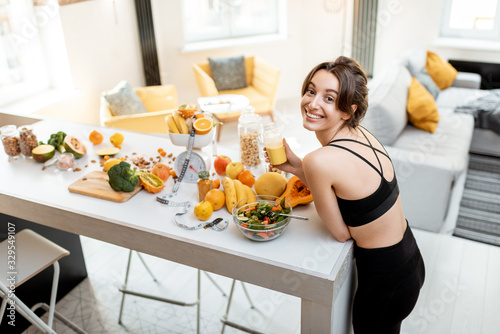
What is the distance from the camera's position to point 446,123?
419cm

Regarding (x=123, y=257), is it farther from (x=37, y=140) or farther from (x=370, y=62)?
(x=370, y=62)

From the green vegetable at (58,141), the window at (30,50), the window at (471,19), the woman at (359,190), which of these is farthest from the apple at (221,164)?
the window at (471,19)

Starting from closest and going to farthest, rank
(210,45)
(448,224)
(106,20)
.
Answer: (448,224) < (106,20) < (210,45)

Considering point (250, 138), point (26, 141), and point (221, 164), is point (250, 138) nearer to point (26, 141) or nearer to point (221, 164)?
point (221, 164)

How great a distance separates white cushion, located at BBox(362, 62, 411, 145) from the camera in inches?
139

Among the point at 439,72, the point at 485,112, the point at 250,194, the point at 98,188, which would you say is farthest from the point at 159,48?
the point at 250,194

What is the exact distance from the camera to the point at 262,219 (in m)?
1.65

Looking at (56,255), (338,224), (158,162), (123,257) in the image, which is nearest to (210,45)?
(123,257)

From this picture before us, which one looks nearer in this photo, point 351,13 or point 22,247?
point 22,247

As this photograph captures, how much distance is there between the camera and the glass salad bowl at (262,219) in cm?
159

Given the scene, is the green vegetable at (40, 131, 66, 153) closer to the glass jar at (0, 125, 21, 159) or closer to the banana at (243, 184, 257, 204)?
the glass jar at (0, 125, 21, 159)

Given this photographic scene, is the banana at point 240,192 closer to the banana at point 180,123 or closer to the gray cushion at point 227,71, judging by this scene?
the banana at point 180,123

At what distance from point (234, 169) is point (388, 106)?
2.00 m

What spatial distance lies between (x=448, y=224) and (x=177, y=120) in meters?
2.33
